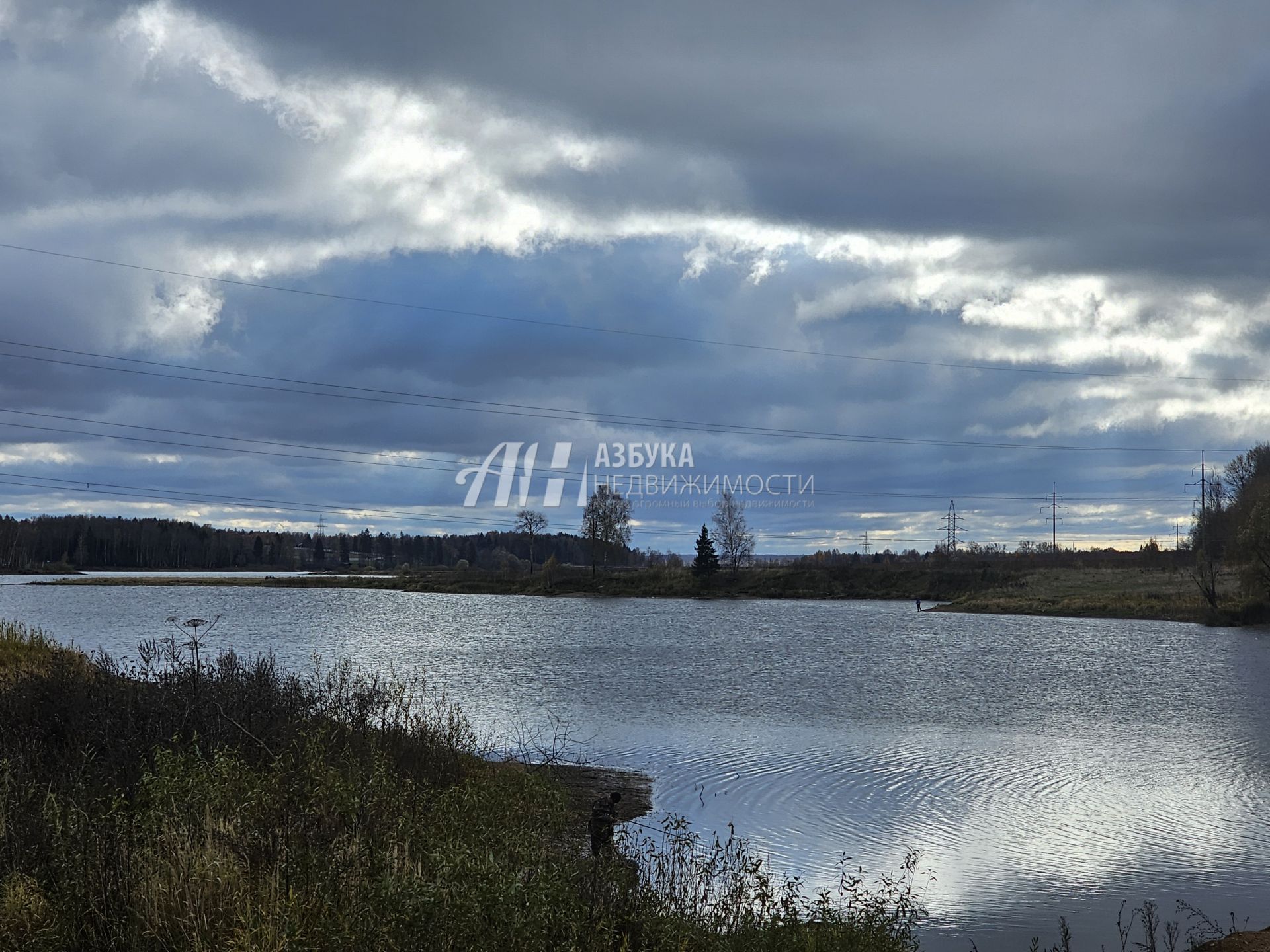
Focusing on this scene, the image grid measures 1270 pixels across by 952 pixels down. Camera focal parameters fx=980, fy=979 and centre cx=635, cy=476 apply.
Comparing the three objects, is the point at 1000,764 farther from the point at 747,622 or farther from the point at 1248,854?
the point at 747,622

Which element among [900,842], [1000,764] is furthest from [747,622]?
[900,842]

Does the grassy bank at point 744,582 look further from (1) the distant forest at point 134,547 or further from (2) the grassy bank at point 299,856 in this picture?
(2) the grassy bank at point 299,856

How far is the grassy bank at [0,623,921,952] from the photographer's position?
21.7 ft

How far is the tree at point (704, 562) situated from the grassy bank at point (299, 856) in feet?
350

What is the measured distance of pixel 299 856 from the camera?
7.71 m

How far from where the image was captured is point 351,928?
6488 millimetres

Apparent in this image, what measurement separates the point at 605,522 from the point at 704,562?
19.5m

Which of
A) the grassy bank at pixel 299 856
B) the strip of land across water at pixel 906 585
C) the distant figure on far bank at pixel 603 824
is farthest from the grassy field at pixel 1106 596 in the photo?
the grassy bank at pixel 299 856

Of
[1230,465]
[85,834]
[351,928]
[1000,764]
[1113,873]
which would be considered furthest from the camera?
[1230,465]

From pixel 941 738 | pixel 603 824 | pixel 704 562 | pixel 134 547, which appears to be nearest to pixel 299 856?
pixel 603 824

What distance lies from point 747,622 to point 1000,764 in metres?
53.3

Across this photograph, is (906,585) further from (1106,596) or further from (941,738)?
(941,738)

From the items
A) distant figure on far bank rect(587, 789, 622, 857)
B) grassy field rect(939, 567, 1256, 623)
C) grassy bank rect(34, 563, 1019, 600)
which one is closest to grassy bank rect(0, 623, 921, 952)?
distant figure on far bank rect(587, 789, 622, 857)

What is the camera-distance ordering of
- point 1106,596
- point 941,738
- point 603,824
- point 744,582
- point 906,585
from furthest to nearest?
point 744,582, point 906,585, point 1106,596, point 941,738, point 603,824
